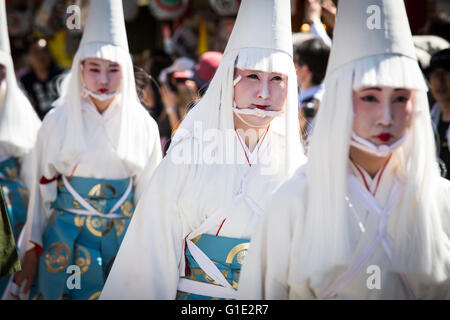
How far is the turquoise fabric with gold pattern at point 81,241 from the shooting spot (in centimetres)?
406

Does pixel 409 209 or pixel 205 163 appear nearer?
pixel 409 209

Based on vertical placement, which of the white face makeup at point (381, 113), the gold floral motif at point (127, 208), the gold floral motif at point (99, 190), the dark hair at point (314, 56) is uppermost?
the dark hair at point (314, 56)

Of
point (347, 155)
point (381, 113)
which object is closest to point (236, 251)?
point (347, 155)

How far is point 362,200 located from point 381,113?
13.2 inches

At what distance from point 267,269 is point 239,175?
817mm

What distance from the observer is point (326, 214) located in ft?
7.25

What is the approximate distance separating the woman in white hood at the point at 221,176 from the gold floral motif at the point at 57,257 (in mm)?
1351

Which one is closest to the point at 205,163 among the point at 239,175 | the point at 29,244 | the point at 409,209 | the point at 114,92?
the point at 239,175

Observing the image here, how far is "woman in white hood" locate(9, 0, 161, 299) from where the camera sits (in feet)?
13.4

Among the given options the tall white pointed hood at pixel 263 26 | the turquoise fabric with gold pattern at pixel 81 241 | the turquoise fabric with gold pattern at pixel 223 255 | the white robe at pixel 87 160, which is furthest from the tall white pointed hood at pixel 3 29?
the turquoise fabric with gold pattern at pixel 223 255

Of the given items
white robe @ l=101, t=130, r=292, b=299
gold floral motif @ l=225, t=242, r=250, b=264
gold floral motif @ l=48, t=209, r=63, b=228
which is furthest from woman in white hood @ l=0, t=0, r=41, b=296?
gold floral motif @ l=225, t=242, r=250, b=264

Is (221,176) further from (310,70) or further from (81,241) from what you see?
(310,70)

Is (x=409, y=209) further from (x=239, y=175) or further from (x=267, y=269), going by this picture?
(x=239, y=175)

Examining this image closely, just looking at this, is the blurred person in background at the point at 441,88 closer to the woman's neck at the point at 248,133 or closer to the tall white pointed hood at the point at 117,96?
the woman's neck at the point at 248,133
